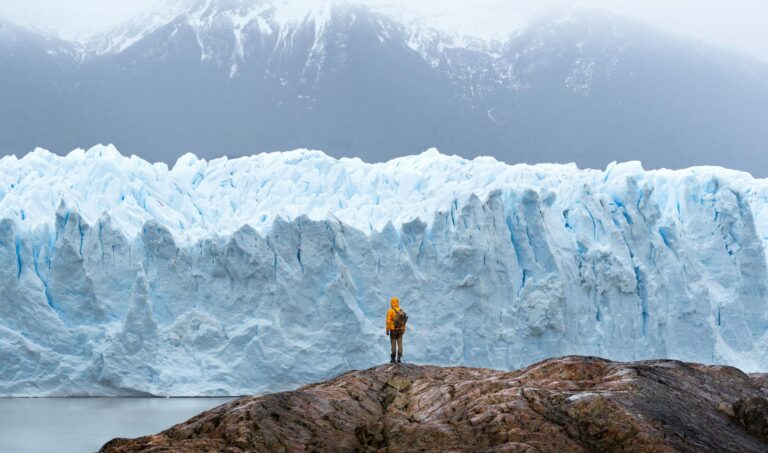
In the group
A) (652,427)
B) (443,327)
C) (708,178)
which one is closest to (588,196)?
(708,178)

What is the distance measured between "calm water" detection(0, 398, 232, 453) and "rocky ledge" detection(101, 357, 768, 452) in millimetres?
6814

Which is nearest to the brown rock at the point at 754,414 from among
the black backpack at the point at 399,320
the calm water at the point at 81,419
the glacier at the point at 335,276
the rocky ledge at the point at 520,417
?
the rocky ledge at the point at 520,417

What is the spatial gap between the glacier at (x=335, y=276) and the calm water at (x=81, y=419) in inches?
26.7

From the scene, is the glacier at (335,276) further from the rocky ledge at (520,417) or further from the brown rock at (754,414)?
the brown rock at (754,414)

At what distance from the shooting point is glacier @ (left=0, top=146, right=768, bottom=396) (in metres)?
18.3

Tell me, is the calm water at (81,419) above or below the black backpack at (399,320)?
below

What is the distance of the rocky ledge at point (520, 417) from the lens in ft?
17.7

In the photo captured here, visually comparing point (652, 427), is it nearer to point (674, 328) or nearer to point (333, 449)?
point (333, 449)

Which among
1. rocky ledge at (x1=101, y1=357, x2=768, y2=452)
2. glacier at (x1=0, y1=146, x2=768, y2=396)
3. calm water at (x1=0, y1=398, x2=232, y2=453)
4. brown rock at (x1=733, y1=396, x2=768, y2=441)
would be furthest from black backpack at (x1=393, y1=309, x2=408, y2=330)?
glacier at (x1=0, y1=146, x2=768, y2=396)

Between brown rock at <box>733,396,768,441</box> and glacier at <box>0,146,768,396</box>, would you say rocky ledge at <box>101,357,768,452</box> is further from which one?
glacier at <box>0,146,768,396</box>

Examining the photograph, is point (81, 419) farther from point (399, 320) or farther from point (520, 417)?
point (520, 417)

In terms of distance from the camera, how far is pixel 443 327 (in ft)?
64.0

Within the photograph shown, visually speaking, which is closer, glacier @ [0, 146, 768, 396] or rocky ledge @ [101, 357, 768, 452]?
rocky ledge @ [101, 357, 768, 452]

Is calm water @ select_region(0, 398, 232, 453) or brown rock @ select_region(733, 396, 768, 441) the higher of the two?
brown rock @ select_region(733, 396, 768, 441)
